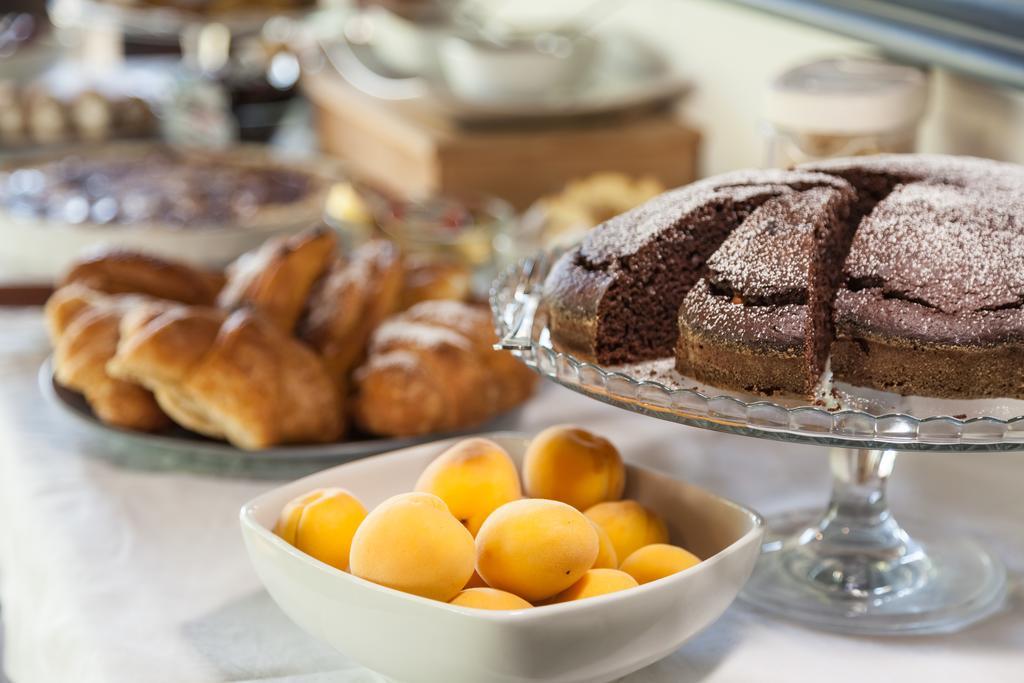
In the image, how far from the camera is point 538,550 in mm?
656

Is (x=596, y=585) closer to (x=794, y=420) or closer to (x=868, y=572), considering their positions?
(x=794, y=420)

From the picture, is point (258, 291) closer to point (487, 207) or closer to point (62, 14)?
point (487, 207)

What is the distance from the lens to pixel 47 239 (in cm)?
157

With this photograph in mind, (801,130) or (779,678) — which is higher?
(801,130)

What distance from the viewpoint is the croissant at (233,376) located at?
3.18ft

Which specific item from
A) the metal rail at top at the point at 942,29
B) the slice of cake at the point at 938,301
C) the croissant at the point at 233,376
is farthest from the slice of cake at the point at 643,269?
the metal rail at top at the point at 942,29

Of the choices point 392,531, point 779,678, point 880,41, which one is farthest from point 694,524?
point 880,41

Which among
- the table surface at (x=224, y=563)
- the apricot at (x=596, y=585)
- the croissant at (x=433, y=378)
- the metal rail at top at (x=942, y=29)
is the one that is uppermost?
the metal rail at top at (x=942, y=29)

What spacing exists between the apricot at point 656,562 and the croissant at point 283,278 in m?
0.48

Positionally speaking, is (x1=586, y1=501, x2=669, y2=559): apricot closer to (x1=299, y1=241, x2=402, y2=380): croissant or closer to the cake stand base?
the cake stand base

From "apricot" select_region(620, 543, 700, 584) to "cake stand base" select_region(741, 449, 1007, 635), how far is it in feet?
0.45

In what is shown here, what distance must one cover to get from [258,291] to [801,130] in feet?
1.91

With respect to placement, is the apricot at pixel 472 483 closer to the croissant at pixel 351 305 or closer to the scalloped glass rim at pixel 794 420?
the scalloped glass rim at pixel 794 420

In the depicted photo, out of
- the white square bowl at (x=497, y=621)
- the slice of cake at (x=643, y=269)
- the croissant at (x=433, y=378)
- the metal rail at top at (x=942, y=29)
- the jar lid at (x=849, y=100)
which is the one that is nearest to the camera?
the white square bowl at (x=497, y=621)
